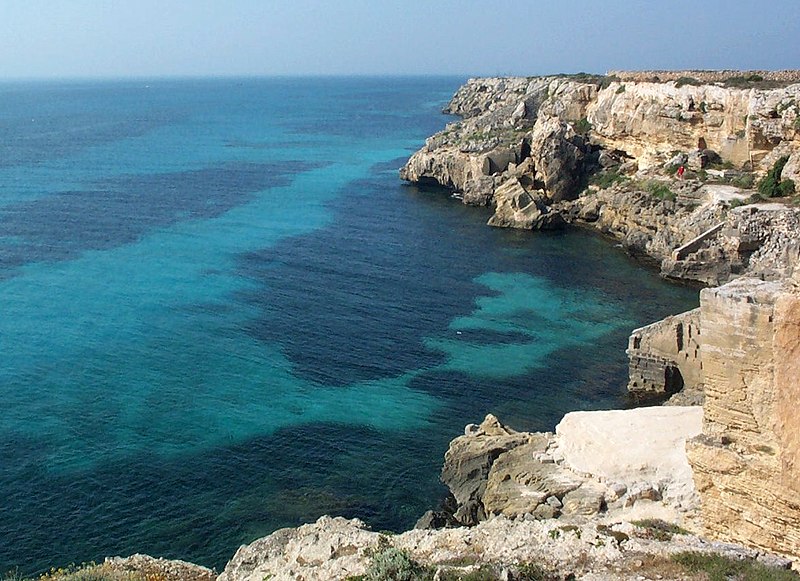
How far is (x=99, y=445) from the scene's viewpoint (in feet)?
105

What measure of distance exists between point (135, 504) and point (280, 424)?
299 inches

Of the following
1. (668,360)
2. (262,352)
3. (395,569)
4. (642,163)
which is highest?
(642,163)

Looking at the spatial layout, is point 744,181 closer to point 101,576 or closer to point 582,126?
point 582,126

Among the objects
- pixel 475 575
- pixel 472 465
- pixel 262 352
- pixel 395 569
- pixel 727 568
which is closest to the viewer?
pixel 475 575

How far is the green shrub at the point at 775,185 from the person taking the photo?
56188mm

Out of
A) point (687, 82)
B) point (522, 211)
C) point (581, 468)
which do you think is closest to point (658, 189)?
point (522, 211)

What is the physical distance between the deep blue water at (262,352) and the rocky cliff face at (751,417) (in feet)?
42.7

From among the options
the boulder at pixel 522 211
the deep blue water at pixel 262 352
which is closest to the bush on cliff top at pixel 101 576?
the deep blue water at pixel 262 352

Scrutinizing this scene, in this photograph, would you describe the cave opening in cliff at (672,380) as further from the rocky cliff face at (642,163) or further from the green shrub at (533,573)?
the green shrub at (533,573)

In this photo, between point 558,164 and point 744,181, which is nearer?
point 744,181

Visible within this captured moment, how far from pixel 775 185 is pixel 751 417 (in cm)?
4466

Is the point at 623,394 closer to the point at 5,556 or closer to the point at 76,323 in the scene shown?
the point at 5,556

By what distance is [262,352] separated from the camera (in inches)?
1638

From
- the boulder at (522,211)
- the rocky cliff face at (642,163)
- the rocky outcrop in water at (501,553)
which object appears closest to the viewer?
the rocky outcrop in water at (501,553)
